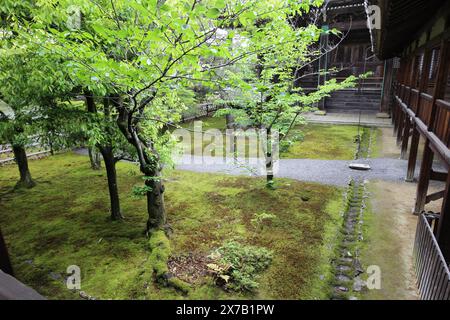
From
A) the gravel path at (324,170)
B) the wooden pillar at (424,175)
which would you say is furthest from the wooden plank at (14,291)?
the gravel path at (324,170)

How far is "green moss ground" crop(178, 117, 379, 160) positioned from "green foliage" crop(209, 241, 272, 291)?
6.23 meters

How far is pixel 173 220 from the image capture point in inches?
334

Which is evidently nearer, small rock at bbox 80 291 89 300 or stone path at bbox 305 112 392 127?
small rock at bbox 80 291 89 300

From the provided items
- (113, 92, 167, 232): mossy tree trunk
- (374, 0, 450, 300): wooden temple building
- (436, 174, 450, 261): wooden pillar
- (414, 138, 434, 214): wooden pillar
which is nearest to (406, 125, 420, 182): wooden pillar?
(374, 0, 450, 300): wooden temple building

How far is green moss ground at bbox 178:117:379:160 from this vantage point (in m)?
14.3

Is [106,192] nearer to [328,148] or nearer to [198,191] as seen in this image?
[198,191]

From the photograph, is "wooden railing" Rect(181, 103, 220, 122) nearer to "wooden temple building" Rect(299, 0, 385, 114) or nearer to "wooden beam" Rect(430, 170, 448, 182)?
"wooden temple building" Rect(299, 0, 385, 114)

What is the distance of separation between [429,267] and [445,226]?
0.91 metres

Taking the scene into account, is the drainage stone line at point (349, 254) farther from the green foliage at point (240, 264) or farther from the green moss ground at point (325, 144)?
the green moss ground at point (325, 144)

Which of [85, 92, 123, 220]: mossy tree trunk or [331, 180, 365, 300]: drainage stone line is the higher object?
[85, 92, 123, 220]: mossy tree trunk

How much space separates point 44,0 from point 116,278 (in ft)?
17.8

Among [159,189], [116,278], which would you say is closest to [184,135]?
[159,189]

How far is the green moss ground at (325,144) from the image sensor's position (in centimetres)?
1430
